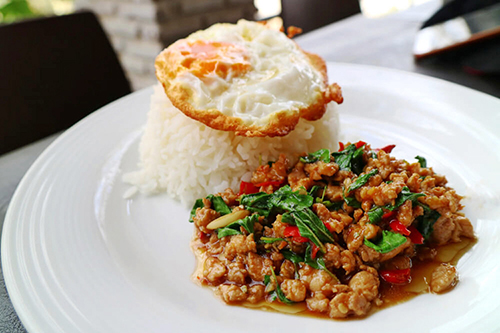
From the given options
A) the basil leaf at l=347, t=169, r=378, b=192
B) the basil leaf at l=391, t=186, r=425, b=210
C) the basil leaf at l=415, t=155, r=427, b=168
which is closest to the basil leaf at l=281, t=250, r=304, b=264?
the basil leaf at l=347, t=169, r=378, b=192

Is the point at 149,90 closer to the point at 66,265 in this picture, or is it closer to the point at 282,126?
the point at 282,126

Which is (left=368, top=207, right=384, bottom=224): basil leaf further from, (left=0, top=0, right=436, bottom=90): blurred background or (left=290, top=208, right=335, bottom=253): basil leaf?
(left=0, top=0, right=436, bottom=90): blurred background

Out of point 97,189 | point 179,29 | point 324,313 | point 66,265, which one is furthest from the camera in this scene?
point 179,29

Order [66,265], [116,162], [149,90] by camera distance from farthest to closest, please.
→ [149,90] < [116,162] < [66,265]

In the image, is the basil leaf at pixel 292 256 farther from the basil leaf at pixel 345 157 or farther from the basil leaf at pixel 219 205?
the basil leaf at pixel 345 157

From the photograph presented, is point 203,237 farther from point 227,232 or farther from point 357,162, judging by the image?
point 357,162

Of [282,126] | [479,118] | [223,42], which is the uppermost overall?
[223,42]

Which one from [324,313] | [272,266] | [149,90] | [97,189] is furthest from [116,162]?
[324,313]
